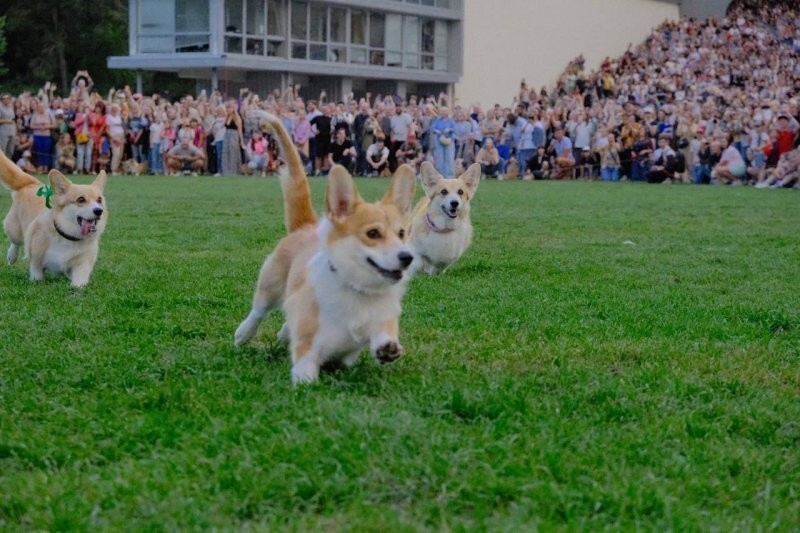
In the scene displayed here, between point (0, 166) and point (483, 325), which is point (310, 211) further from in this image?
point (0, 166)

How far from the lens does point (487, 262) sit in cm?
979

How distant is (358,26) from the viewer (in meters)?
42.7

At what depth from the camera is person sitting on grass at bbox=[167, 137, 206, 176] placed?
2897 cm

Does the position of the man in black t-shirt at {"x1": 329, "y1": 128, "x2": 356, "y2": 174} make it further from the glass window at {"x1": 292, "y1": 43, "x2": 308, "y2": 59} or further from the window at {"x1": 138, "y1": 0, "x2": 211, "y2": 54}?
the glass window at {"x1": 292, "y1": 43, "x2": 308, "y2": 59}

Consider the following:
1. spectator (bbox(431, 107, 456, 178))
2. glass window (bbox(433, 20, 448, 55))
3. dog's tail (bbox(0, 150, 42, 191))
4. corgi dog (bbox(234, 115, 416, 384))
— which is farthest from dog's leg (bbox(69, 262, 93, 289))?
glass window (bbox(433, 20, 448, 55))

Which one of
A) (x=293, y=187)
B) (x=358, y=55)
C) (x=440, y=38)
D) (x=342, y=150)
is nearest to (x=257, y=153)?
(x=342, y=150)

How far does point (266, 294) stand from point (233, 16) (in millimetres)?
34485

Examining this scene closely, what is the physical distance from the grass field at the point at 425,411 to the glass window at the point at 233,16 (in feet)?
101

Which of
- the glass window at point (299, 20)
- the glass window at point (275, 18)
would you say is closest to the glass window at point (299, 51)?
the glass window at point (299, 20)

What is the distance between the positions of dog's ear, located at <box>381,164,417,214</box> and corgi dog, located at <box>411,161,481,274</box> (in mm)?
4047

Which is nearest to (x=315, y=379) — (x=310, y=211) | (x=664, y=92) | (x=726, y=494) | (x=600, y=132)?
(x=310, y=211)

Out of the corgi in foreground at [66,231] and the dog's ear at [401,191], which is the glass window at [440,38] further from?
the dog's ear at [401,191]

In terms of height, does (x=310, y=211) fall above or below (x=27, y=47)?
below

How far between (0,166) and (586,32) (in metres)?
44.4
